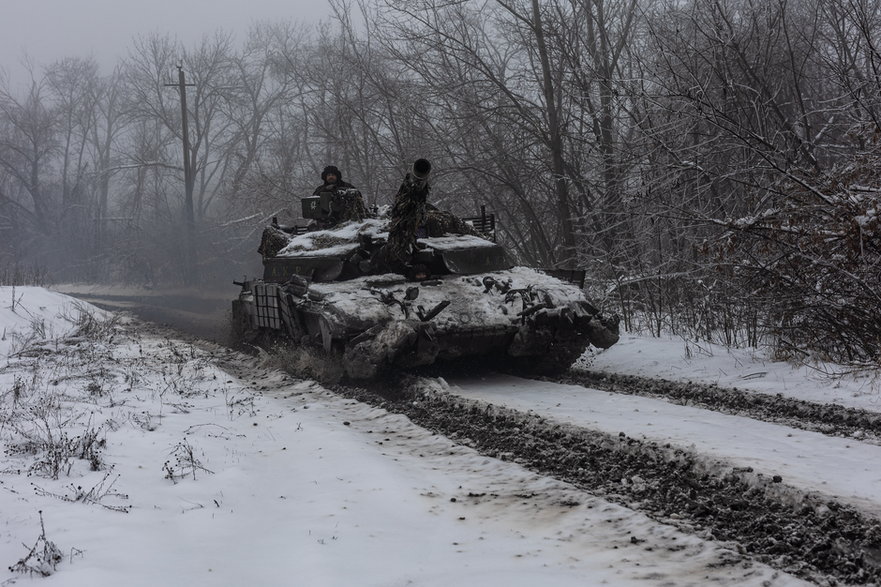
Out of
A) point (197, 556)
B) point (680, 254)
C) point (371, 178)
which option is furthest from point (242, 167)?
point (197, 556)

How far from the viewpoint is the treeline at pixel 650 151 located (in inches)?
299

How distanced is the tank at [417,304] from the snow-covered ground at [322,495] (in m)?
0.68

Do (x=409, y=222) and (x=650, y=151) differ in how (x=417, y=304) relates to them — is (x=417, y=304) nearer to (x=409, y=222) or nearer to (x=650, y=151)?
(x=409, y=222)

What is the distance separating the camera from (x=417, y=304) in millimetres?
8805

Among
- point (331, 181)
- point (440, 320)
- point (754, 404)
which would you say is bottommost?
point (754, 404)

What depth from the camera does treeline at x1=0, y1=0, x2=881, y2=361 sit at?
7.59 metres

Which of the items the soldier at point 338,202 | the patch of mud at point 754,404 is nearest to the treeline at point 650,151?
the patch of mud at point 754,404

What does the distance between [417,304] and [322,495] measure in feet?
14.2

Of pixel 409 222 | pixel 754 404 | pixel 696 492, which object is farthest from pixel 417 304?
pixel 696 492

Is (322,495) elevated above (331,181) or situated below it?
below

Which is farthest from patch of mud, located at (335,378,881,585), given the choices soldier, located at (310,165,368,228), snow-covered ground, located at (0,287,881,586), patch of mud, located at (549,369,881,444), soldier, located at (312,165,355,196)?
soldier, located at (312,165,355,196)

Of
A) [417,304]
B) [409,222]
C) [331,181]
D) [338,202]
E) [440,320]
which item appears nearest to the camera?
[440,320]

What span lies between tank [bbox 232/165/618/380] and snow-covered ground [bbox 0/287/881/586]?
0.68 meters

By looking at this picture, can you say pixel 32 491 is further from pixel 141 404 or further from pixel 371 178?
pixel 371 178
